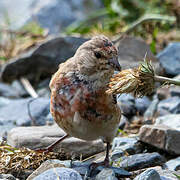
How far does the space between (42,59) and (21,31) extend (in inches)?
56.9

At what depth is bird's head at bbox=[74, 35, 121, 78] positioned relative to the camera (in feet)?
10.6

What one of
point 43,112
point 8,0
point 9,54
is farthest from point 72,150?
point 8,0

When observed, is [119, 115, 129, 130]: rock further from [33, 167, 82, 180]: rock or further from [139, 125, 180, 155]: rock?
[33, 167, 82, 180]: rock

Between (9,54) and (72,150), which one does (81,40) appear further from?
(72,150)

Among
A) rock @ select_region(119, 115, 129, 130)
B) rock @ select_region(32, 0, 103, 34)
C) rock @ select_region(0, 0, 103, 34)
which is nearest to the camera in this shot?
rock @ select_region(119, 115, 129, 130)

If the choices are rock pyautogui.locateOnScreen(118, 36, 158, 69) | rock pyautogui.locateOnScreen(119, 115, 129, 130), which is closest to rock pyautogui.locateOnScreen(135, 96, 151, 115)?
rock pyautogui.locateOnScreen(119, 115, 129, 130)

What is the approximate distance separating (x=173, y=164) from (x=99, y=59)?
1.18m

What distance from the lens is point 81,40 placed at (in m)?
6.13

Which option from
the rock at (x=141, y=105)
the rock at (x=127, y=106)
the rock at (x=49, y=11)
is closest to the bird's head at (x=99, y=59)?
A: the rock at (x=127, y=106)

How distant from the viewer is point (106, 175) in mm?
3105

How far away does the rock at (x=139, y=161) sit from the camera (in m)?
3.50

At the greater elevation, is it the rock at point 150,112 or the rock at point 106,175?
the rock at point 106,175

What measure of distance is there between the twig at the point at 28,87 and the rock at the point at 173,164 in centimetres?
270

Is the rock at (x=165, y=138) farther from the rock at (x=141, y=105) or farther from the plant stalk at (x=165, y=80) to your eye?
the rock at (x=141, y=105)
